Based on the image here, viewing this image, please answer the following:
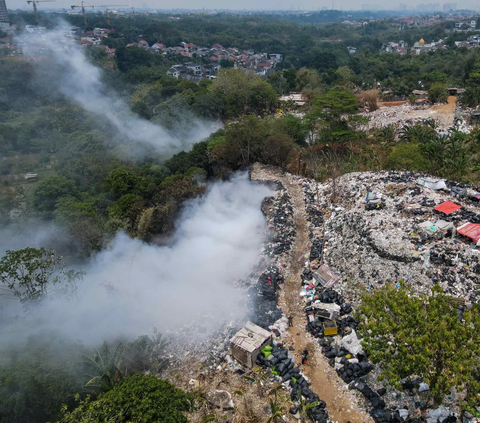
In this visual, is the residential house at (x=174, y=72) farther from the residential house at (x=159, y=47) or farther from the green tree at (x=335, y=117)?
the green tree at (x=335, y=117)

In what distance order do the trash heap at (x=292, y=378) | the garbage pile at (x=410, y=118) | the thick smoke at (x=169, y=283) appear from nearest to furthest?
the trash heap at (x=292, y=378), the thick smoke at (x=169, y=283), the garbage pile at (x=410, y=118)

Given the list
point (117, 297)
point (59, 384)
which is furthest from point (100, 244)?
point (59, 384)

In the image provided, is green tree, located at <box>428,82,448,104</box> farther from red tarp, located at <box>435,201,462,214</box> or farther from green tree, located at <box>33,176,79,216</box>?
green tree, located at <box>33,176,79,216</box>

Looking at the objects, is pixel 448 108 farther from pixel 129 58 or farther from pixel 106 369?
pixel 129 58

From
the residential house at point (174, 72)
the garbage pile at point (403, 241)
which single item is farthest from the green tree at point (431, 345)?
the residential house at point (174, 72)

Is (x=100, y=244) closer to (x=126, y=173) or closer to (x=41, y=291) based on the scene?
(x=41, y=291)

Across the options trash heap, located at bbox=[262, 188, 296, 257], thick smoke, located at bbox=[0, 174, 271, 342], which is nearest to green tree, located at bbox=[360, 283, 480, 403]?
thick smoke, located at bbox=[0, 174, 271, 342]
